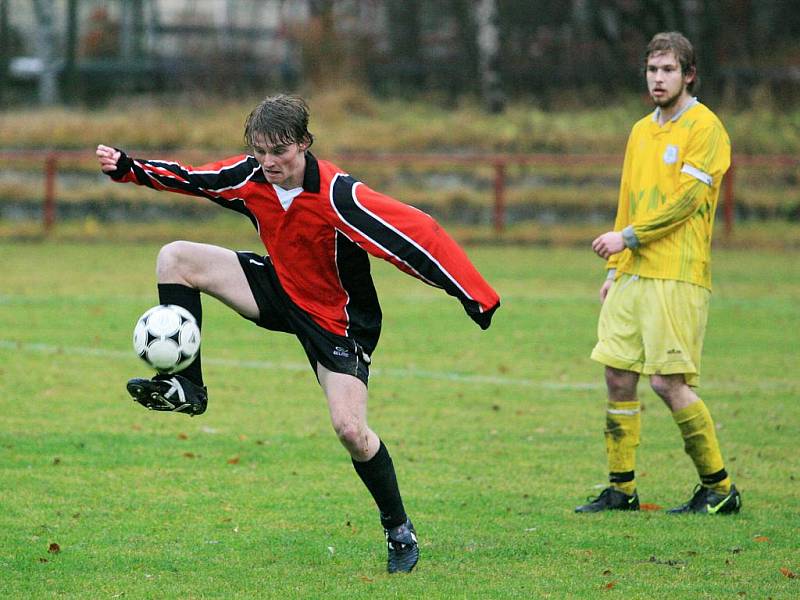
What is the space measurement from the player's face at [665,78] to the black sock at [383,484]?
7.29 ft

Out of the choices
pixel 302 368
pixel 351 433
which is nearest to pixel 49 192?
pixel 302 368

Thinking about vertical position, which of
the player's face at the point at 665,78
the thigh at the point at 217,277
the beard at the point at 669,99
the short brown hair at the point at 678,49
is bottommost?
the thigh at the point at 217,277

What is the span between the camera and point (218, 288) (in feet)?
17.7

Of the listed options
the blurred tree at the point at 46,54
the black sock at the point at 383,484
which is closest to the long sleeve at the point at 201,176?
the black sock at the point at 383,484

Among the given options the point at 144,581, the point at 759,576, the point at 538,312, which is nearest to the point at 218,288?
the point at 144,581

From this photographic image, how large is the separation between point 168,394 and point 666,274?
2487 millimetres

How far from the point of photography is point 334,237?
5.14 metres

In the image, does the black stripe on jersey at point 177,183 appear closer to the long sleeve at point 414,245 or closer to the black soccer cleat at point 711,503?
the long sleeve at point 414,245

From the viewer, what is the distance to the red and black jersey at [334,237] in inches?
195

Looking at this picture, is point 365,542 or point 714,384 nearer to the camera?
point 365,542

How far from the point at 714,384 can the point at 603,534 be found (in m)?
4.30

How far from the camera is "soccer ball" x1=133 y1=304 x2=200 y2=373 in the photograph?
5.15m

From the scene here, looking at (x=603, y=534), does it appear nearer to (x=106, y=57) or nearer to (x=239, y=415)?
(x=239, y=415)

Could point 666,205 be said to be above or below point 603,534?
above
